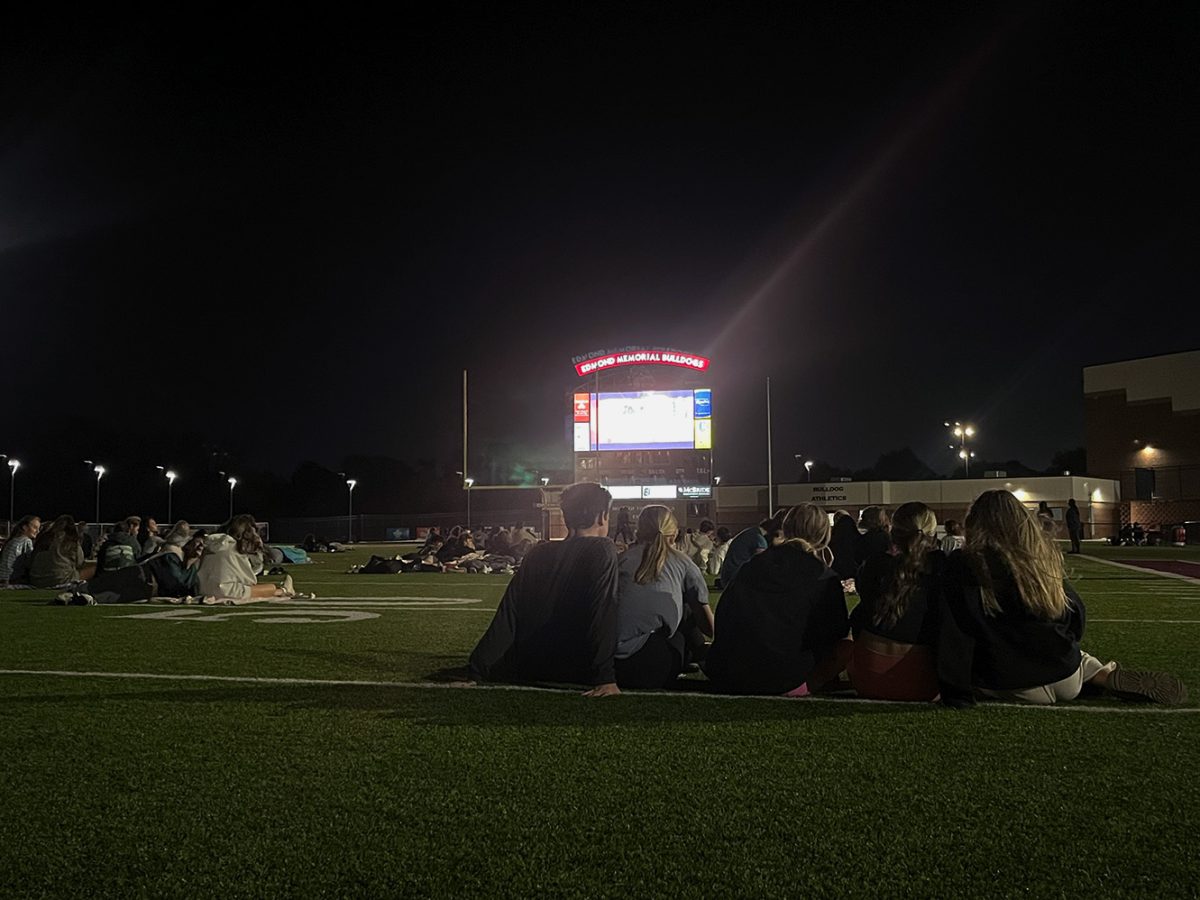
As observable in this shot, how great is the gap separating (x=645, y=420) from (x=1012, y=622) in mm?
41648

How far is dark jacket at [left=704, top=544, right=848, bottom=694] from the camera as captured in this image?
6.04 meters

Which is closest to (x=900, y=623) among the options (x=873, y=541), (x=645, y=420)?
(x=873, y=541)

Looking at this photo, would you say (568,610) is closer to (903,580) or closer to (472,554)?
(903,580)

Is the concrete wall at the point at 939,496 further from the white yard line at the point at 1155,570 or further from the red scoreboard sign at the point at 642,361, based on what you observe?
the white yard line at the point at 1155,570

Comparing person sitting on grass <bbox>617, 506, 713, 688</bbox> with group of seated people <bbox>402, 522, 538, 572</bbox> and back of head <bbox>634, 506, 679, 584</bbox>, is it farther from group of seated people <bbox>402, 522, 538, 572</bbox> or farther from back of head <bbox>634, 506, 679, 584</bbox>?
group of seated people <bbox>402, 522, 538, 572</bbox>

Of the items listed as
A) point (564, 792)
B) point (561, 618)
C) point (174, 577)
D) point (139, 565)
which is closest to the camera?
point (564, 792)

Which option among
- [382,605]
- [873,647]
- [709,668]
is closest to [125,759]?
[709,668]

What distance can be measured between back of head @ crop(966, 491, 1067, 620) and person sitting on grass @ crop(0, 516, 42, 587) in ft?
56.1

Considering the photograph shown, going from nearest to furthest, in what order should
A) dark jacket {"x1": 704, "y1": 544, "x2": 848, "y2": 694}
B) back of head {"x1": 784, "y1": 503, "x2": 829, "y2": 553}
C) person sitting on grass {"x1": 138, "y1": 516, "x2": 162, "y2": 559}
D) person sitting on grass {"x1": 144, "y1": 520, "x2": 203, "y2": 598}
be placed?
dark jacket {"x1": 704, "y1": 544, "x2": 848, "y2": 694} < back of head {"x1": 784, "y1": 503, "x2": 829, "y2": 553} < person sitting on grass {"x1": 144, "y1": 520, "x2": 203, "y2": 598} < person sitting on grass {"x1": 138, "y1": 516, "x2": 162, "y2": 559}

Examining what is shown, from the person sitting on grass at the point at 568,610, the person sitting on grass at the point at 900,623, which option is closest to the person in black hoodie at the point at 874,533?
the person sitting on grass at the point at 900,623

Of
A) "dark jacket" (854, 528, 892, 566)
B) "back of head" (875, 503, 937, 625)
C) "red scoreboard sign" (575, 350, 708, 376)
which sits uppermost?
"red scoreboard sign" (575, 350, 708, 376)

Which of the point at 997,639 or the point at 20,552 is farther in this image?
the point at 20,552

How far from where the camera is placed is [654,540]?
6664 millimetres

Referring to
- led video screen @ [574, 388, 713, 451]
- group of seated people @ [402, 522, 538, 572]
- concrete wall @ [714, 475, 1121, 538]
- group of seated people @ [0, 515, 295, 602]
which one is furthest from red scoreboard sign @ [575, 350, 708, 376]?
group of seated people @ [0, 515, 295, 602]
